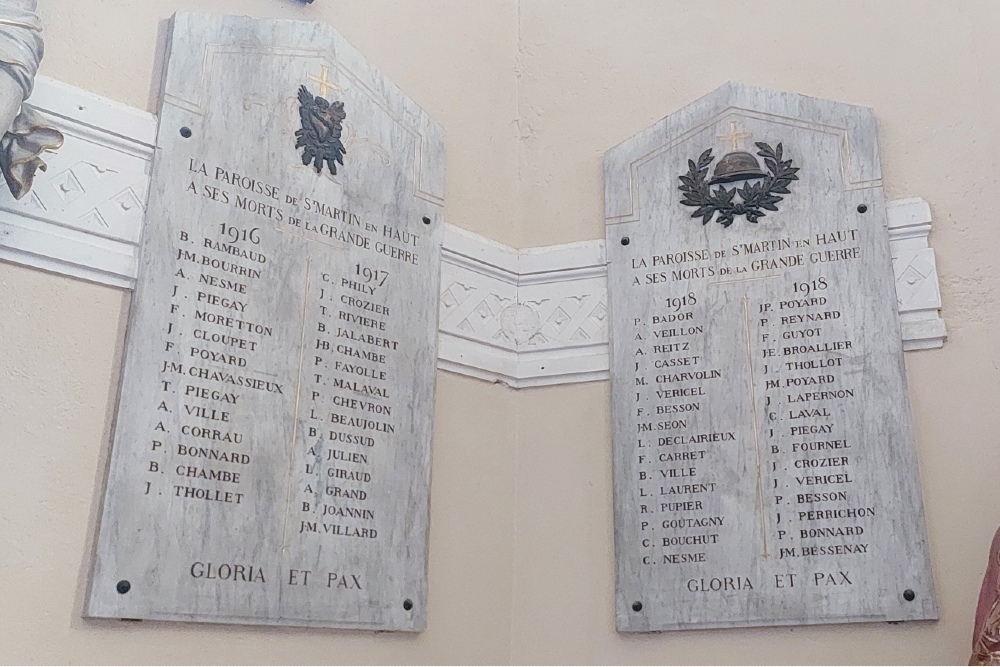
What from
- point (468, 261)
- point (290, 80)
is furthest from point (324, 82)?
point (468, 261)

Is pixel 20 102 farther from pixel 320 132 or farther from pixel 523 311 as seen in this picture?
pixel 523 311

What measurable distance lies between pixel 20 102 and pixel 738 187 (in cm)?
209

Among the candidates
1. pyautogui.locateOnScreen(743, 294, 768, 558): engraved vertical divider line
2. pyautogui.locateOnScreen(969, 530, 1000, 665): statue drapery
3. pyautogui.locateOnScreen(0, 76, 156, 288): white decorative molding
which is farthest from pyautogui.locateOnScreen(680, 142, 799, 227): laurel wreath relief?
pyautogui.locateOnScreen(0, 76, 156, 288): white decorative molding

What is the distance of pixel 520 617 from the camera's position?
322 centimetres

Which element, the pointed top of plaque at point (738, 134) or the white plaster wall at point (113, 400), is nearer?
the white plaster wall at point (113, 400)

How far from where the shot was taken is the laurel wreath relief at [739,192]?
3.31 meters

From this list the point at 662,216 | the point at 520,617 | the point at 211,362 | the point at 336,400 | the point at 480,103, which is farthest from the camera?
the point at 480,103

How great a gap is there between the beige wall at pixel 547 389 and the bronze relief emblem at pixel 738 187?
0.30 metres

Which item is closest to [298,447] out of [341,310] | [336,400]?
[336,400]

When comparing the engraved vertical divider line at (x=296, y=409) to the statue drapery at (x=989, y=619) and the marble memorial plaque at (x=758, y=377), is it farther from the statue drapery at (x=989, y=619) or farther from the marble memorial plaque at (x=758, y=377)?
the statue drapery at (x=989, y=619)

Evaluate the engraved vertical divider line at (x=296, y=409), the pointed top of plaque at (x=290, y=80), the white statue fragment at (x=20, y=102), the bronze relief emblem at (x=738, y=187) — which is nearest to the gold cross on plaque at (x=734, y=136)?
the bronze relief emblem at (x=738, y=187)

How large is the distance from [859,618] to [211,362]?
1824mm

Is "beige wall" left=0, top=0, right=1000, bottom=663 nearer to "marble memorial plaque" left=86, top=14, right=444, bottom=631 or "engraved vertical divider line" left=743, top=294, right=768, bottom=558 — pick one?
"marble memorial plaque" left=86, top=14, right=444, bottom=631

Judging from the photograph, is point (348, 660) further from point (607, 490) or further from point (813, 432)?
point (813, 432)
